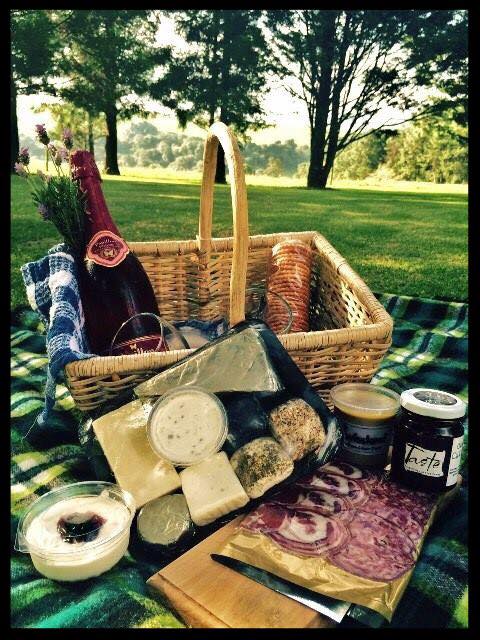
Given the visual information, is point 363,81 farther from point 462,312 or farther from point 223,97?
point 462,312

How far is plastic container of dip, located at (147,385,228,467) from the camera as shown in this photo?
0.98 metres

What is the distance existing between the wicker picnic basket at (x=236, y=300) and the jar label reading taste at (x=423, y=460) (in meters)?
0.26

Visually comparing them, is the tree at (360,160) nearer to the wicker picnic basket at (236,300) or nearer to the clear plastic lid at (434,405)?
the wicker picnic basket at (236,300)

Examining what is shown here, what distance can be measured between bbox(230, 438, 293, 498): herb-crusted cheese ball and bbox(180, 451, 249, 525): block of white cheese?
17 millimetres

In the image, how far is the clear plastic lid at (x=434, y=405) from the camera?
98cm

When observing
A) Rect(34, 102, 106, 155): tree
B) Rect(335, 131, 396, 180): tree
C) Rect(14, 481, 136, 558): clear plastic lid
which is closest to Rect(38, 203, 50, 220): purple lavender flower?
Rect(14, 481, 136, 558): clear plastic lid

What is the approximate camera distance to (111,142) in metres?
10.8

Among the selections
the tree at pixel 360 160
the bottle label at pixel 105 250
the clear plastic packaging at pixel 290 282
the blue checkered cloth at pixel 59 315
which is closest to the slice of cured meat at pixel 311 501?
the blue checkered cloth at pixel 59 315

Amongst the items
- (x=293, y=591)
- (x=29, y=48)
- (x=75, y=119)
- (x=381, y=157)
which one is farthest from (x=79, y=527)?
(x=381, y=157)

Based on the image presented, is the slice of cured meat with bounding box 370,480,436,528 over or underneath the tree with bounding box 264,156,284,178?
underneath

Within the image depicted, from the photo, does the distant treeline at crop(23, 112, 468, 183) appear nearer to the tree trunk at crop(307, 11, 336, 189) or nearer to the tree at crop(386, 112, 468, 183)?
the tree at crop(386, 112, 468, 183)

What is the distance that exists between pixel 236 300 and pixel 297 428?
0.29m

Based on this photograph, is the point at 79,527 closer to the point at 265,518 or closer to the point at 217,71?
the point at 265,518

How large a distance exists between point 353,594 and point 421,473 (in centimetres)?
29
